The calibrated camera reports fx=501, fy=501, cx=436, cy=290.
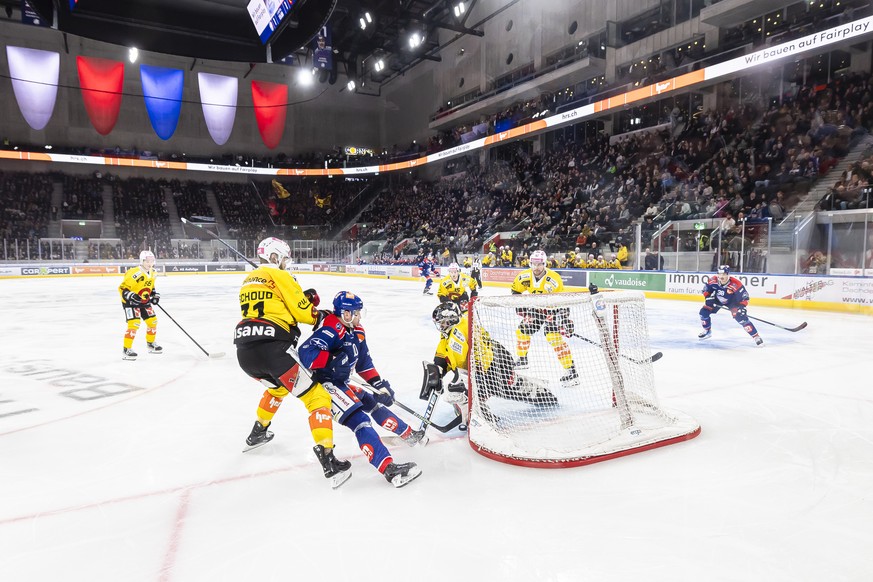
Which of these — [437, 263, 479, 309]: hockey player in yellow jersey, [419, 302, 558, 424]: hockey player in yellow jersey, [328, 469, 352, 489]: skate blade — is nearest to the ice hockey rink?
[328, 469, 352, 489]: skate blade

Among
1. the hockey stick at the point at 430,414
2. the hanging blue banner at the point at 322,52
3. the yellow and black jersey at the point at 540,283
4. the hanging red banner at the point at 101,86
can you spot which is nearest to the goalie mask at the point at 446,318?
the hockey stick at the point at 430,414

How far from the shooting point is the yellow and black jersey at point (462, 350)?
10.5 feet

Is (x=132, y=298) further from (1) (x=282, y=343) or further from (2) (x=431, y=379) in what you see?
(2) (x=431, y=379)

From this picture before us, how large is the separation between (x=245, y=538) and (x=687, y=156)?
15.4 m

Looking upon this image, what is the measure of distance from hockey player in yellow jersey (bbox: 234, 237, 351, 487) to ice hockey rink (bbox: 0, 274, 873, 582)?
219mm

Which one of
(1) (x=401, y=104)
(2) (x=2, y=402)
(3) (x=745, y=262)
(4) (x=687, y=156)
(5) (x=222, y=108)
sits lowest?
(2) (x=2, y=402)

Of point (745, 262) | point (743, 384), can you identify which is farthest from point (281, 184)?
point (743, 384)

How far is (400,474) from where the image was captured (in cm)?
253

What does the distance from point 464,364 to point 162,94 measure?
23241mm

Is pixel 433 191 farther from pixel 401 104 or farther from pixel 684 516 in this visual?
pixel 684 516

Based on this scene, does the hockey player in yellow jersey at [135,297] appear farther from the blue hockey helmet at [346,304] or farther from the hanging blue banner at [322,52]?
the hanging blue banner at [322,52]

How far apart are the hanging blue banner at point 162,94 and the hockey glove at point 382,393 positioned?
2271cm

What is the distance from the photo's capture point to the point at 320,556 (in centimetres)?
195

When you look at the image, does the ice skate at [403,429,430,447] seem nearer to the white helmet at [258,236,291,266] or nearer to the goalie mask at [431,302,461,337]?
the goalie mask at [431,302,461,337]
